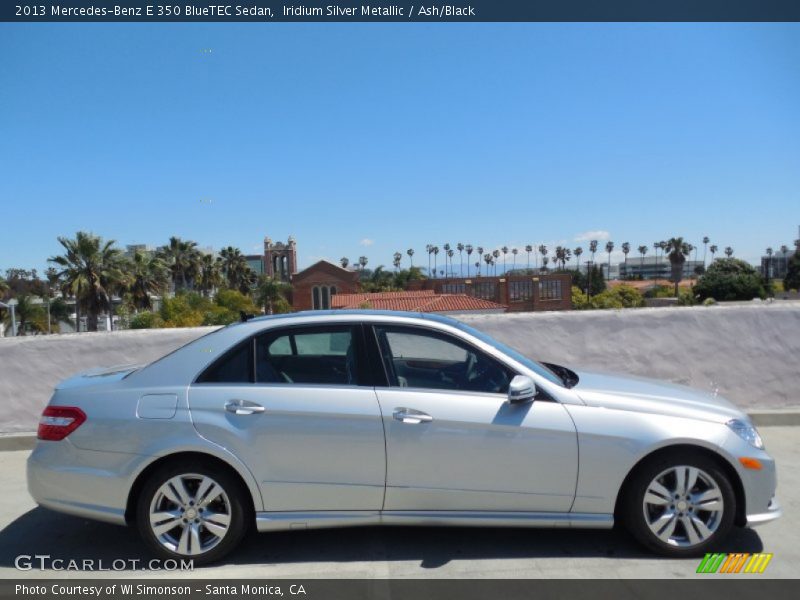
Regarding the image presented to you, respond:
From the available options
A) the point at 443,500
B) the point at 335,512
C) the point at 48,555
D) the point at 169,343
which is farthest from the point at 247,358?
the point at 169,343

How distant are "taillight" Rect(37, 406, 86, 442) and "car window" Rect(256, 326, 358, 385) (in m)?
1.09

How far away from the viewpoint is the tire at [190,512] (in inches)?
142

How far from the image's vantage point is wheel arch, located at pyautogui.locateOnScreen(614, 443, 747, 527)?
365 centimetres

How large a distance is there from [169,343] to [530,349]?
3859 mm

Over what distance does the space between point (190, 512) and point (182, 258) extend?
81692 mm

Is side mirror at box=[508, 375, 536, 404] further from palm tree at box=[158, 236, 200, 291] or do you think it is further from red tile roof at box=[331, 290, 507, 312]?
palm tree at box=[158, 236, 200, 291]

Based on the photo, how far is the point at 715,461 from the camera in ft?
12.1

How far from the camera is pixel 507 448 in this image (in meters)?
3.59

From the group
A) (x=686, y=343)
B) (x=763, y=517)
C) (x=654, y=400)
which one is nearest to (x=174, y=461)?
(x=654, y=400)

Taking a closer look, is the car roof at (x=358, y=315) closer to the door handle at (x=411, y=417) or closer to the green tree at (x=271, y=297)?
the door handle at (x=411, y=417)

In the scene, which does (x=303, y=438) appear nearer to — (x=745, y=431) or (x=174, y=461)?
(x=174, y=461)

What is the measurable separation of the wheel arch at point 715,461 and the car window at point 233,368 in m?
2.33

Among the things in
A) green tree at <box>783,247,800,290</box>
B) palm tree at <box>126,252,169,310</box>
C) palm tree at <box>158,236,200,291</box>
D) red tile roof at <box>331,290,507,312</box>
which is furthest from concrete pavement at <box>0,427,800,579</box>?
green tree at <box>783,247,800,290</box>
